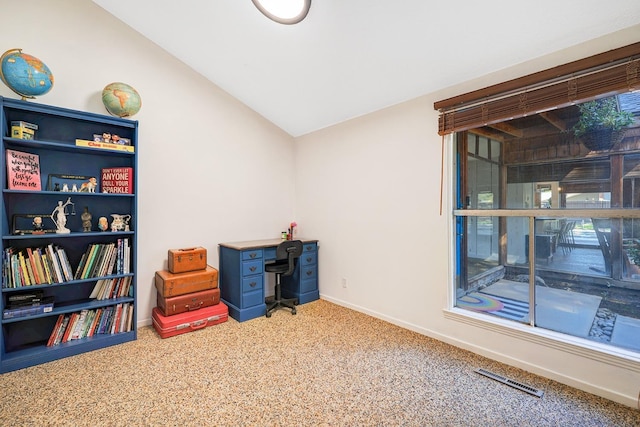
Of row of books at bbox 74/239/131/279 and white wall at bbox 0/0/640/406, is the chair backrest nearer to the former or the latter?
white wall at bbox 0/0/640/406

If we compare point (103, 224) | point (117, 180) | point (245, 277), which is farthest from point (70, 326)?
point (245, 277)

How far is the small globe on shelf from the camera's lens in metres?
2.52

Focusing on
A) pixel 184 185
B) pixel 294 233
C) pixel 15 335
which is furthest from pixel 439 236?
pixel 15 335

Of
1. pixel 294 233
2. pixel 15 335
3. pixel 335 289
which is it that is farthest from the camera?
pixel 294 233

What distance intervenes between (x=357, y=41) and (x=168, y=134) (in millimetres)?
2168

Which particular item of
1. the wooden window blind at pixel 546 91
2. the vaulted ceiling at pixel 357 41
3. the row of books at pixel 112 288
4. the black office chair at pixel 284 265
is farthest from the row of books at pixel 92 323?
the wooden window blind at pixel 546 91

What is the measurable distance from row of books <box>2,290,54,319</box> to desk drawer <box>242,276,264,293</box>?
157 centimetres

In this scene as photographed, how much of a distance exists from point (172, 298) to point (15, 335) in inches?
45.6

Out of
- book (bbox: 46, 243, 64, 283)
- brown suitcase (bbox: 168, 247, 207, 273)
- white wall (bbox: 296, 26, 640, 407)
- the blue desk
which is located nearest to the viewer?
white wall (bbox: 296, 26, 640, 407)

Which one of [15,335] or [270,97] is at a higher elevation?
[270,97]

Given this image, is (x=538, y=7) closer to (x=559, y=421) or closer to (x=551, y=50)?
(x=551, y=50)

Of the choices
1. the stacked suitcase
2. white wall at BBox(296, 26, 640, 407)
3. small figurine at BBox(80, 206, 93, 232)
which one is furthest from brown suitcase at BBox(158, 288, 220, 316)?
white wall at BBox(296, 26, 640, 407)

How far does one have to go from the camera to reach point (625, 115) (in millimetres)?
1816

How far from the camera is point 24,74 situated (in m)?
2.08
